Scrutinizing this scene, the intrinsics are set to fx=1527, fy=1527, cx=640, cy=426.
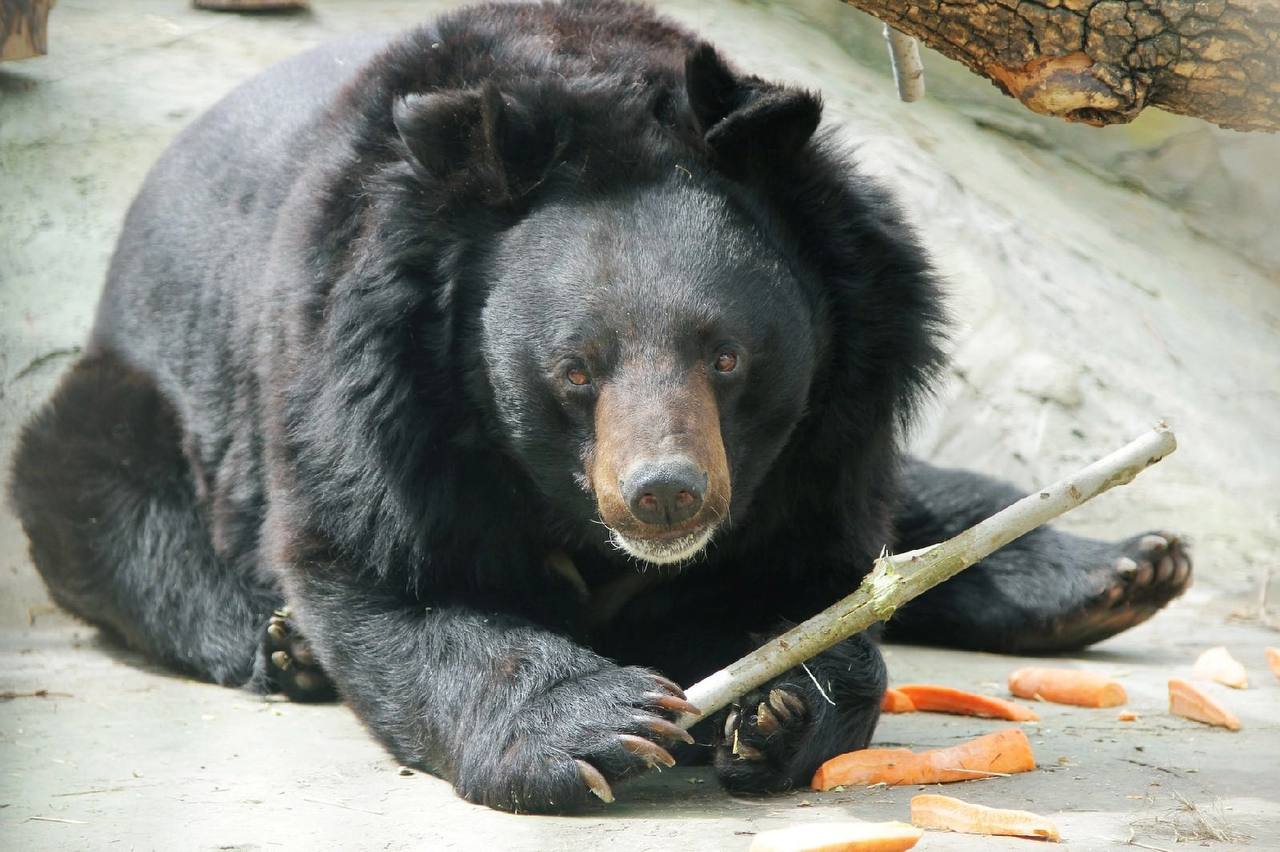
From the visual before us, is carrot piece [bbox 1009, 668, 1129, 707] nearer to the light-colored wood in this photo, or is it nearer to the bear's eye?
the bear's eye

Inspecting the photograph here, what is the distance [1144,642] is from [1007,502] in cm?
75

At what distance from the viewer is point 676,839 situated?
3059mm

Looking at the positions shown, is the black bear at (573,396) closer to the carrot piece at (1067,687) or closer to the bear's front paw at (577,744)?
the bear's front paw at (577,744)

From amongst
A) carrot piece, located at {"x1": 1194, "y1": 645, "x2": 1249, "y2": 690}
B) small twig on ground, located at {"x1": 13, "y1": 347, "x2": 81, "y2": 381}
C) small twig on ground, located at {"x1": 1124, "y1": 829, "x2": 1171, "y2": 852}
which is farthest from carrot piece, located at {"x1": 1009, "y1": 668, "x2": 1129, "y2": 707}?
small twig on ground, located at {"x1": 13, "y1": 347, "x2": 81, "y2": 381}

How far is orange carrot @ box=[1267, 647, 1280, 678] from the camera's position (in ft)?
16.6

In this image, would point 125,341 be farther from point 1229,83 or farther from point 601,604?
point 1229,83

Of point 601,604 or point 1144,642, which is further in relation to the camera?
point 1144,642

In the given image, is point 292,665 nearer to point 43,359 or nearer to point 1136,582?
point 43,359

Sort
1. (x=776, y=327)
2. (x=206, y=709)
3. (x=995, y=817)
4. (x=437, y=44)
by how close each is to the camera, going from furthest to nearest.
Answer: (x=206, y=709), (x=437, y=44), (x=776, y=327), (x=995, y=817)

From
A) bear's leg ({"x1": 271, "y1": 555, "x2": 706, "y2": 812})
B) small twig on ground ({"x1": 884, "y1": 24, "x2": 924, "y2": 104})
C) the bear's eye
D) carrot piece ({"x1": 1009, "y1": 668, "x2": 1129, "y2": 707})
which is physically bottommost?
carrot piece ({"x1": 1009, "y1": 668, "x2": 1129, "y2": 707})

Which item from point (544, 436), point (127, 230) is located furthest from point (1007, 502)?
point (127, 230)

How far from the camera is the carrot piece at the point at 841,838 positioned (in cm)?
279

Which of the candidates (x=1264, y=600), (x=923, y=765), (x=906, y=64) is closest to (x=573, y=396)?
(x=923, y=765)

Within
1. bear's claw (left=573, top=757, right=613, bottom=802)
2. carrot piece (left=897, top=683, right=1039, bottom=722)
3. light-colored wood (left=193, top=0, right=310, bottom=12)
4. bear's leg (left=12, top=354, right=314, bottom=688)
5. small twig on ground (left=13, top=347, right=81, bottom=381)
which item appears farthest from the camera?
light-colored wood (left=193, top=0, right=310, bottom=12)
